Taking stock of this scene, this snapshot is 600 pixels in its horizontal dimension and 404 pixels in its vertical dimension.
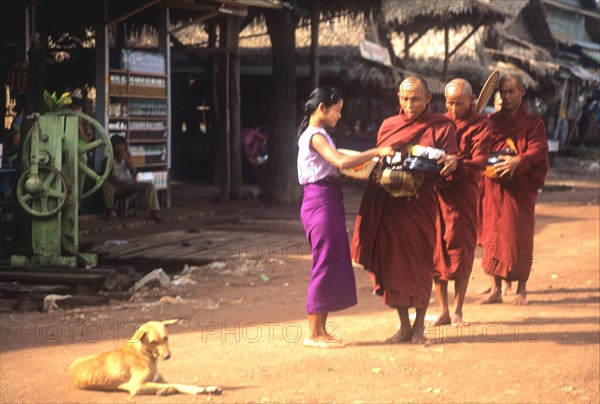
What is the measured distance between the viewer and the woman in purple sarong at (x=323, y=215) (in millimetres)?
6910

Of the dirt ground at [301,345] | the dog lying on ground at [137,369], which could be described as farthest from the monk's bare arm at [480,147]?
the dog lying on ground at [137,369]

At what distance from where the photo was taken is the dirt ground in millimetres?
6059

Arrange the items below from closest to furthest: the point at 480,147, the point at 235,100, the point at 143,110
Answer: the point at 480,147, the point at 143,110, the point at 235,100

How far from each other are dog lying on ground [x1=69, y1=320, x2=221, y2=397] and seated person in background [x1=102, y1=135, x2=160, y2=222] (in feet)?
28.0

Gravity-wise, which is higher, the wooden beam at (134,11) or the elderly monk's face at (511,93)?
the wooden beam at (134,11)

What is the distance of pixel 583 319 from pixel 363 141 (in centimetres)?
1520

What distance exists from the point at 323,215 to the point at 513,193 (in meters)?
2.59

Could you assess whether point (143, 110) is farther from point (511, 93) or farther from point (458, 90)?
point (458, 90)

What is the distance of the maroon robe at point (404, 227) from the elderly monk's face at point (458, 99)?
722 mm

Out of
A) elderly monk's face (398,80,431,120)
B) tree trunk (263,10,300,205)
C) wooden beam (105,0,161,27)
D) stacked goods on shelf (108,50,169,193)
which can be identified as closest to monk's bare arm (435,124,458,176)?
elderly monk's face (398,80,431,120)

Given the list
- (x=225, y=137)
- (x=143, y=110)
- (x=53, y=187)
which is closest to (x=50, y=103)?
(x=53, y=187)

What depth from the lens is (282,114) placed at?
17219 millimetres

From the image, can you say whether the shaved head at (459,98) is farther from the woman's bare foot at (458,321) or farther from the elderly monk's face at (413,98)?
the woman's bare foot at (458,321)

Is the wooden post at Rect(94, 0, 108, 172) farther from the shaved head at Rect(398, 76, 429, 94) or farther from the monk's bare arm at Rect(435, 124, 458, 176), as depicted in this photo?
Result: the monk's bare arm at Rect(435, 124, 458, 176)
